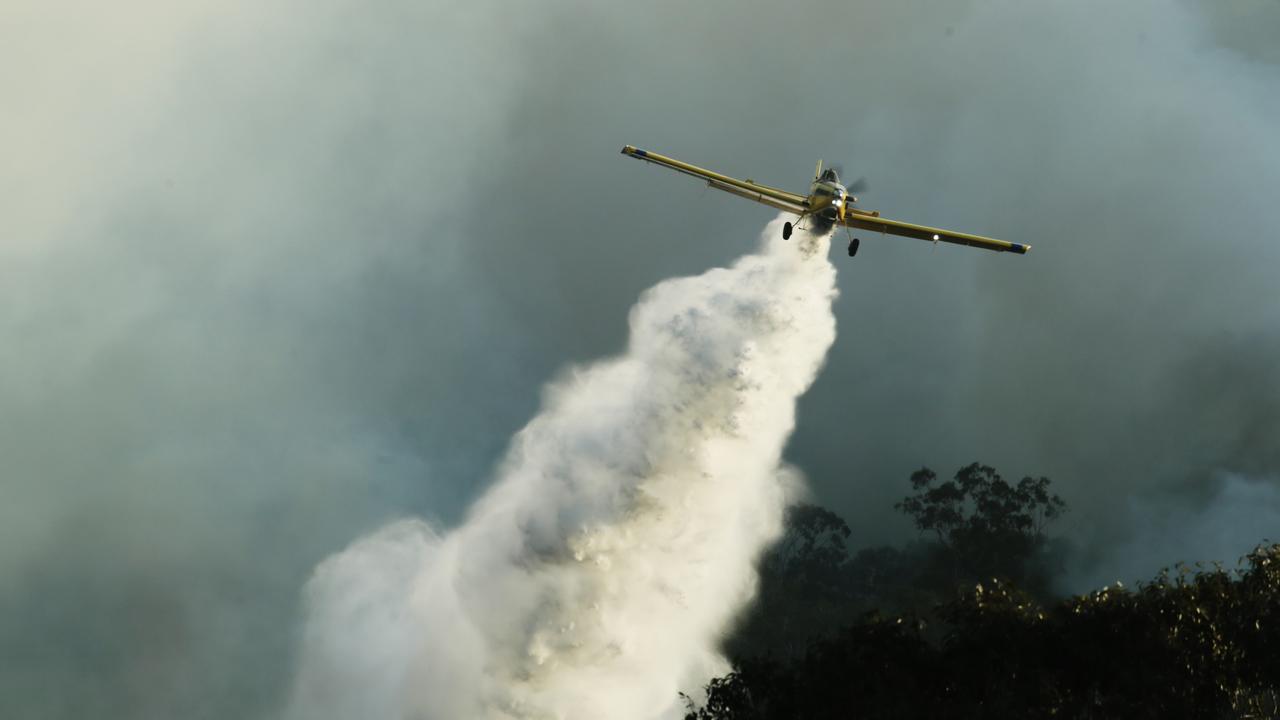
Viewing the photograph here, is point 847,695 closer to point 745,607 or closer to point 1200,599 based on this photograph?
point 1200,599

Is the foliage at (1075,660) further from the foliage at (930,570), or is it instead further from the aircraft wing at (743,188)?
the foliage at (930,570)

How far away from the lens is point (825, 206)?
57250 millimetres

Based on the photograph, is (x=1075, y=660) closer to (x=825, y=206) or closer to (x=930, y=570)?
(x=825, y=206)

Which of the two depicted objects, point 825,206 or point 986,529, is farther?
point 986,529

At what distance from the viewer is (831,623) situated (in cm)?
14700

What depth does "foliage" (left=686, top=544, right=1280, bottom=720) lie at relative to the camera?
1634 inches

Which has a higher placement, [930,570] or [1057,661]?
[930,570]

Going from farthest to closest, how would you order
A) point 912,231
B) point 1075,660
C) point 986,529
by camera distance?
point 986,529, point 912,231, point 1075,660

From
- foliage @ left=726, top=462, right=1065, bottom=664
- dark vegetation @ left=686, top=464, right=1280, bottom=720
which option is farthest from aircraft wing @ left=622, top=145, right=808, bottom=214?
foliage @ left=726, top=462, right=1065, bottom=664

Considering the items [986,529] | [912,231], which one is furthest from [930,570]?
[912,231]

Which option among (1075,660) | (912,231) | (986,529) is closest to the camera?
(1075,660)

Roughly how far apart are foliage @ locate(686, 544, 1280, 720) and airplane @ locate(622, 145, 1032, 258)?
60.4 feet

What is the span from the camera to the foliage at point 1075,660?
41.5 metres

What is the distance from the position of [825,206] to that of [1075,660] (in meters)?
23.4
